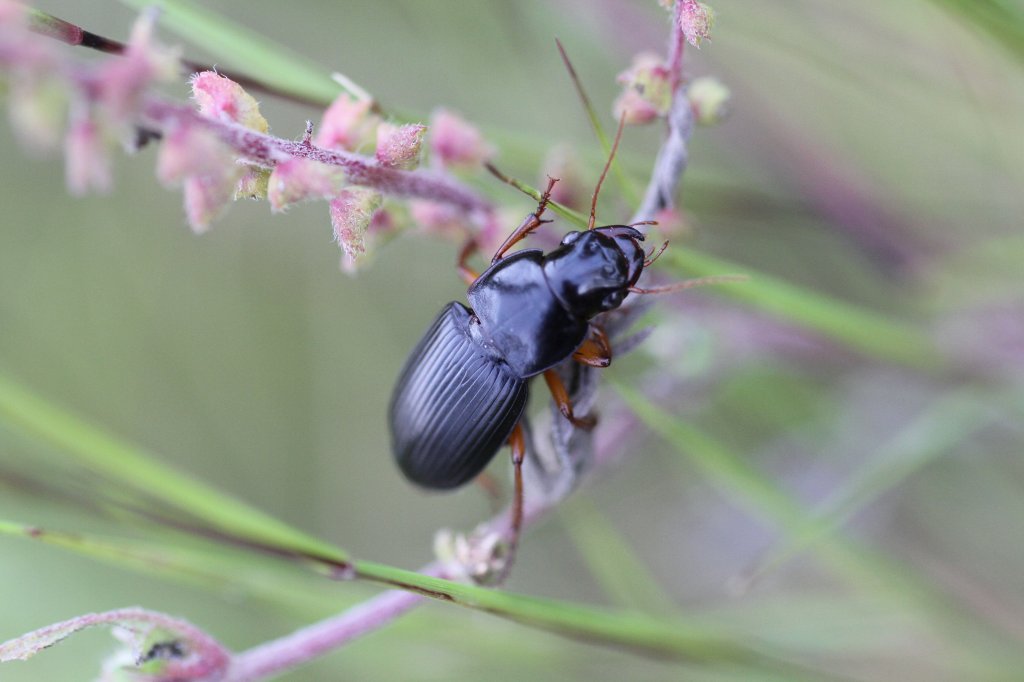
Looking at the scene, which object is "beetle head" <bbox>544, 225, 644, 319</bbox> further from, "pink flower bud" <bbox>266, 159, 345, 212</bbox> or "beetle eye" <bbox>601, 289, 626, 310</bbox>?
"pink flower bud" <bbox>266, 159, 345, 212</bbox>

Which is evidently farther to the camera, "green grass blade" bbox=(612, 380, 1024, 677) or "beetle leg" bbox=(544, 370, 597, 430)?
"green grass blade" bbox=(612, 380, 1024, 677)

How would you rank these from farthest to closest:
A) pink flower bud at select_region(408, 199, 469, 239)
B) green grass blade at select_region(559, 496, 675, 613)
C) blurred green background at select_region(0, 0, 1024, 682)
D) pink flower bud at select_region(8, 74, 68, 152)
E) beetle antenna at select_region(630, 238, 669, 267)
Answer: green grass blade at select_region(559, 496, 675, 613), blurred green background at select_region(0, 0, 1024, 682), pink flower bud at select_region(408, 199, 469, 239), beetle antenna at select_region(630, 238, 669, 267), pink flower bud at select_region(8, 74, 68, 152)

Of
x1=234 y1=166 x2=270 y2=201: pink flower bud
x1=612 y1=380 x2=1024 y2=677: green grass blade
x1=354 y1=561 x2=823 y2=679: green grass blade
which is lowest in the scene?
x1=354 y1=561 x2=823 y2=679: green grass blade

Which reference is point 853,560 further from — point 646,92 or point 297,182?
point 297,182

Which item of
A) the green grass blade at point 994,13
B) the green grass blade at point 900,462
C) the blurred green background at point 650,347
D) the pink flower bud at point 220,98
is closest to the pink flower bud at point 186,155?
the pink flower bud at point 220,98

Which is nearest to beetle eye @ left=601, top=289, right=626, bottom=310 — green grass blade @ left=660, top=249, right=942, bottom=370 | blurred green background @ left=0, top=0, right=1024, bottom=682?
green grass blade @ left=660, top=249, right=942, bottom=370

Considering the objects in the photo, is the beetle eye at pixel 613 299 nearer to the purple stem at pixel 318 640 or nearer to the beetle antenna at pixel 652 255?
the beetle antenna at pixel 652 255
